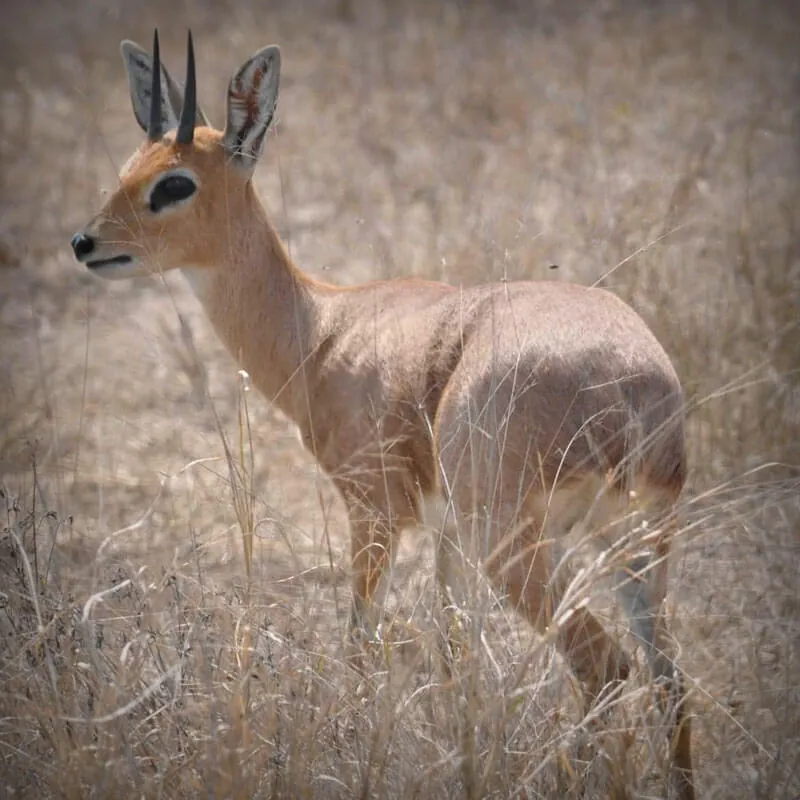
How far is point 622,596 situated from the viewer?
3.81m

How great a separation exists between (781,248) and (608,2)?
740 centimetres

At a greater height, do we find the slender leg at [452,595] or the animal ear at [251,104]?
the animal ear at [251,104]

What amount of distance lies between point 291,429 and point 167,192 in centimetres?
206

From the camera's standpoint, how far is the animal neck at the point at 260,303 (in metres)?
4.80

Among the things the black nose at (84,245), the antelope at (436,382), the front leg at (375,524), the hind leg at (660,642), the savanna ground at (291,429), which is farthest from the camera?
the black nose at (84,245)

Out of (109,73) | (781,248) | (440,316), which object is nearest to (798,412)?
(781,248)

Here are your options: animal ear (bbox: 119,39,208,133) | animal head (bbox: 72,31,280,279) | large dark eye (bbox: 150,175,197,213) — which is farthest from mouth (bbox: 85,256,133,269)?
animal ear (bbox: 119,39,208,133)

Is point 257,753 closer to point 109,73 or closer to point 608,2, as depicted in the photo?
point 109,73

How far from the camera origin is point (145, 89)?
5227 millimetres

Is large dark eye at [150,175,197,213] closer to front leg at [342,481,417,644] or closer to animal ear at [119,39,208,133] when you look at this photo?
animal ear at [119,39,208,133]

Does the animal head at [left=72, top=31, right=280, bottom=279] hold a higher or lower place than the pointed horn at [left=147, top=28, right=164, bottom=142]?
lower

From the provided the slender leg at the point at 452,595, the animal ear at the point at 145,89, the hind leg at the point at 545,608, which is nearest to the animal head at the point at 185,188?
the animal ear at the point at 145,89

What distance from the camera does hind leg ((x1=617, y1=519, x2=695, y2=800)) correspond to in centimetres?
343

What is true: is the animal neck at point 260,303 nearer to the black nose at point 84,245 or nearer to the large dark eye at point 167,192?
the large dark eye at point 167,192
